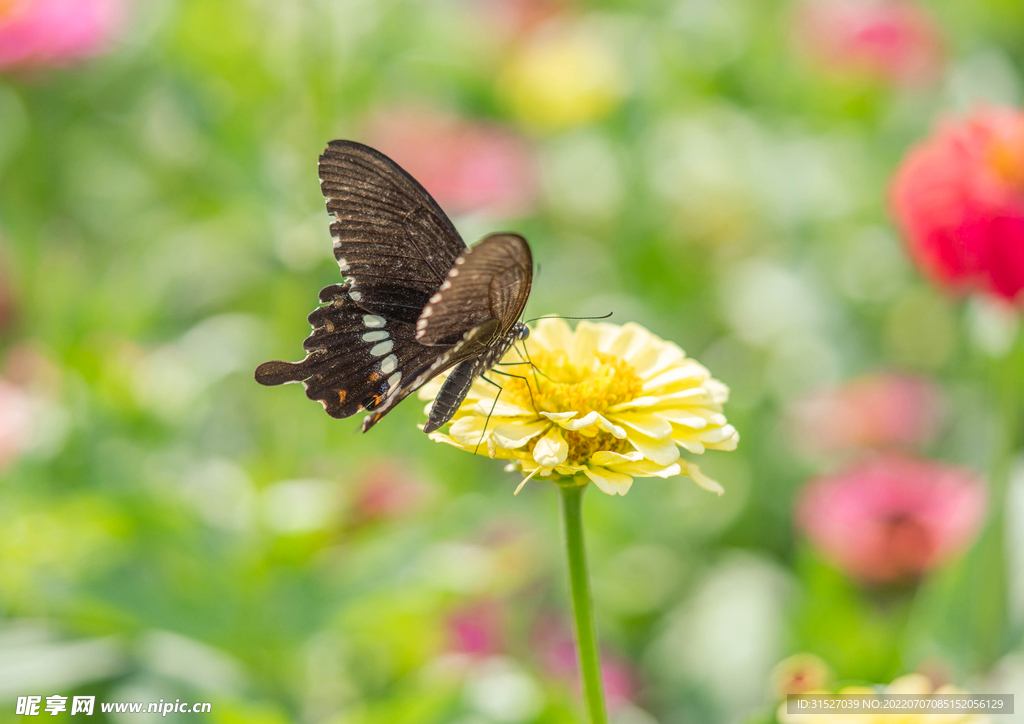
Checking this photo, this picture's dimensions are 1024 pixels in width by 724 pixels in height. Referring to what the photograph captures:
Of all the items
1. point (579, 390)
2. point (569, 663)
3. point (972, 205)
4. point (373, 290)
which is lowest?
point (569, 663)

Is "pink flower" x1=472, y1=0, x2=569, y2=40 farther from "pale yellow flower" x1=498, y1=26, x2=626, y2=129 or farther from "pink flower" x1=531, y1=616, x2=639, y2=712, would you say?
"pink flower" x1=531, y1=616, x2=639, y2=712

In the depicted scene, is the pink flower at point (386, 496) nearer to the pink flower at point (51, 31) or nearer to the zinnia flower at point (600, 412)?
the zinnia flower at point (600, 412)

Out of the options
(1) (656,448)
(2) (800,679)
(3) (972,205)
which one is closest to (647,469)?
(1) (656,448)

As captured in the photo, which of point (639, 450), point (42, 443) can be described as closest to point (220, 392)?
point (42, 443)

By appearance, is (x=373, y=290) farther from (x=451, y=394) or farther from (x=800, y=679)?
(x=800, y=679)

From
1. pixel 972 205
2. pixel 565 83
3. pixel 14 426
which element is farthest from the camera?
pixel 565 83

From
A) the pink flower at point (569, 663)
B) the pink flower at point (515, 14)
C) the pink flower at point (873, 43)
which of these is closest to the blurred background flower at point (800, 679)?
the pink flower at point (569, 663)

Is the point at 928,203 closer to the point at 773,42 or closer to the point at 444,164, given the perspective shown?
the point at 444,164
